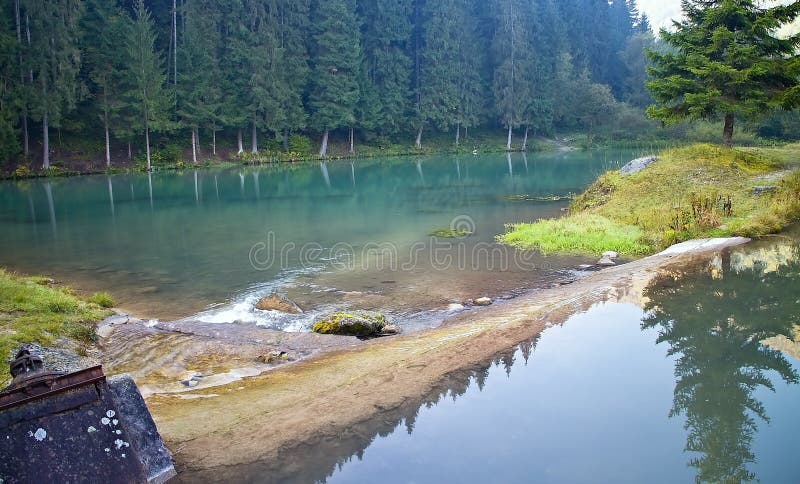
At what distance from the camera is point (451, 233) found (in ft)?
68.3

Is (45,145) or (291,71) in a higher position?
(291,71)

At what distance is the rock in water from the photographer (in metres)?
12.5

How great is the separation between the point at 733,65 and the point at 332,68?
1674 inches

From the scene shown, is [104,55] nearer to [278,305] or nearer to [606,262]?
[278,305]

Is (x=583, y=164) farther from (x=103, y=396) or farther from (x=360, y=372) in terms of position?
(x=103, y=396)

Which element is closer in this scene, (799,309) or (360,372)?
(360,372)

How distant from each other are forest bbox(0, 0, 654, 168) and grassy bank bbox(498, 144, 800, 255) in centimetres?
3741

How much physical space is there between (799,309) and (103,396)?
11.5 metres

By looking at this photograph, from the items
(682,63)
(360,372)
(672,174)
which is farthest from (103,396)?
(682,63)

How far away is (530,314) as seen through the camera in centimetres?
1109

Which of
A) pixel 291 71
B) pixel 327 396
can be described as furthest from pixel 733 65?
pixel 291 71

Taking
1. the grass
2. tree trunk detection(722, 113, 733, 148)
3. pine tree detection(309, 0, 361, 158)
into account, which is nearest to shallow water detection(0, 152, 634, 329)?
the grass

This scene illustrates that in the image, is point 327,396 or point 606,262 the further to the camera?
point 606,262

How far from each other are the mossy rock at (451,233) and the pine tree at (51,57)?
34.2m
